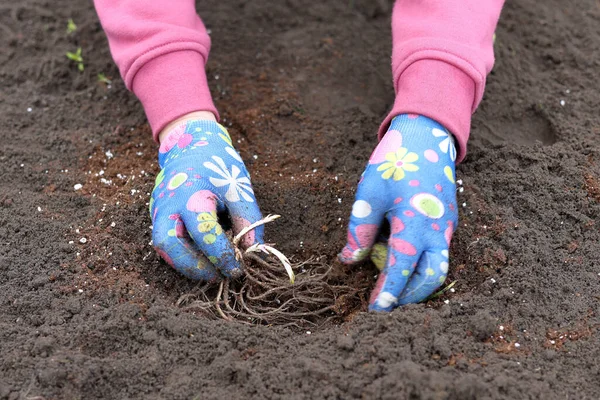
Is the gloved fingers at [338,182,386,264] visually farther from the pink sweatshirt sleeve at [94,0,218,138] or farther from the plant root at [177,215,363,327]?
the pink sweatshirt sleeve at [94,0,218,138]

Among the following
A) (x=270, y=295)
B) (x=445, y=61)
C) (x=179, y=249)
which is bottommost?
(x=270, y=295)

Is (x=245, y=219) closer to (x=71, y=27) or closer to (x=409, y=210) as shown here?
(x=409, y=210)

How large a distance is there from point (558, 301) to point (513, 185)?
0.41 meters

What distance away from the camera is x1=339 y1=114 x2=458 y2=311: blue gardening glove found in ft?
5.06

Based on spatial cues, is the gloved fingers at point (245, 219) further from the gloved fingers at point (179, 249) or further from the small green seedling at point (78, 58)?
the small green seedling at point (78, 58)

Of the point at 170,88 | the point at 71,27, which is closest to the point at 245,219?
the point at 170,88

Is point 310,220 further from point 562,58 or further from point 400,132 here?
point 562,58

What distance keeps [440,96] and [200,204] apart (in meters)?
0.75

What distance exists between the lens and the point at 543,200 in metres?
1.83

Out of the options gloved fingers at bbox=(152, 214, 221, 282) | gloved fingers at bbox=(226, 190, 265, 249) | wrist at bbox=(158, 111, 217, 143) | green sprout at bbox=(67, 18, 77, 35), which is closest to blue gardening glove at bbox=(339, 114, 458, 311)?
gloved fingers at bbox=(226, 190, 265, 249)

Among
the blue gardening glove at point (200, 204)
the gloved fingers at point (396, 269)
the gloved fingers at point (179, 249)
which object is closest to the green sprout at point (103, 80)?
the blue gardening glove at point (200, 204)

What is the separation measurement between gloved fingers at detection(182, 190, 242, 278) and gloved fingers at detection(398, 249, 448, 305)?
0.46 meters

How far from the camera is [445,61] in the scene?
179cm

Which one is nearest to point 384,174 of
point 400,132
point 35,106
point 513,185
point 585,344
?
point 400,132
